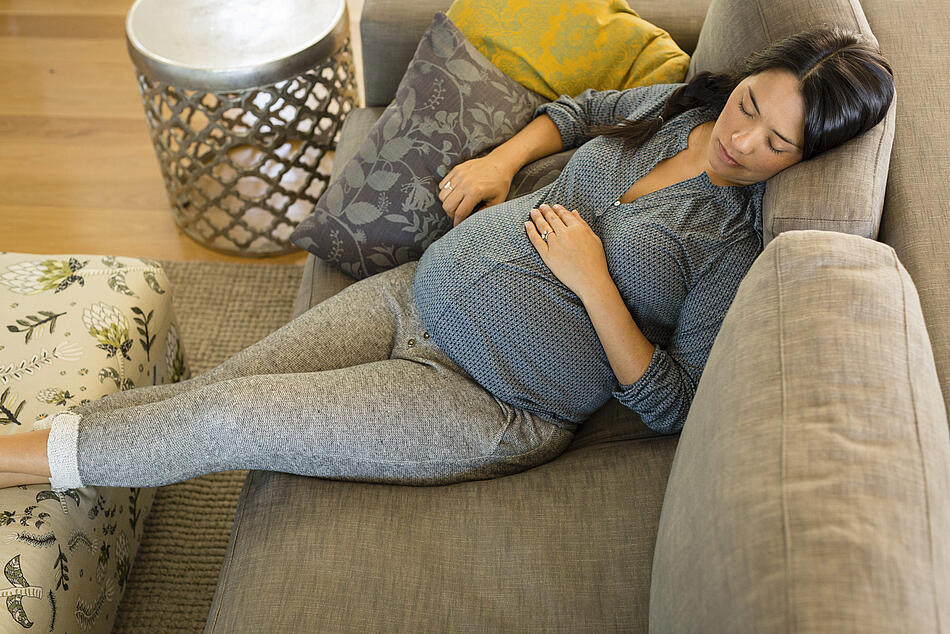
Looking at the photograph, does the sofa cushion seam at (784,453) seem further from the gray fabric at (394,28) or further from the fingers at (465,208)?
the gray fabric at (394,28)

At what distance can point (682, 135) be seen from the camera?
1313 mm

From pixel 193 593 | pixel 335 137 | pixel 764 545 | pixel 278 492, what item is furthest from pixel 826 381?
pixel 335 137

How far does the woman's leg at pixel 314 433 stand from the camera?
1134 millimetres

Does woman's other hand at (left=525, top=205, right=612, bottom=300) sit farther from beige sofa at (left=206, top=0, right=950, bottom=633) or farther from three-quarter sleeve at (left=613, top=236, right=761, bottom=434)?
beige sofa at (left=206, top=0, right=950, bottom=633)

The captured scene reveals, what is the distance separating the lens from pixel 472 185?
1.46 m

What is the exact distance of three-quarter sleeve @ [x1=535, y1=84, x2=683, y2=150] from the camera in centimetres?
147

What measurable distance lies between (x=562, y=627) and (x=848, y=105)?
0.81 meters

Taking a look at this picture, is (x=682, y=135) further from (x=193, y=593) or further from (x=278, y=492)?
(x=193, y=593)

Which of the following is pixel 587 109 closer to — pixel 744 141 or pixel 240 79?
pixel 744 141

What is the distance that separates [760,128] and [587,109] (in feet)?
1.52

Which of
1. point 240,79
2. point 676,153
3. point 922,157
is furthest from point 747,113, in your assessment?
point 240,79

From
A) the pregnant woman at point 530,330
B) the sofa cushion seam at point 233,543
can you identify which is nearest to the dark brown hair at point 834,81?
the pregnant woman at point 530,330

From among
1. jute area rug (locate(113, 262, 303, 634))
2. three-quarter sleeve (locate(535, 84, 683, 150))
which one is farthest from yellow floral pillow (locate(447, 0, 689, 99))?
jute area rug (locate(113, 262, 303, 634))

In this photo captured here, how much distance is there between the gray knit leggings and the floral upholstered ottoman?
84mm
